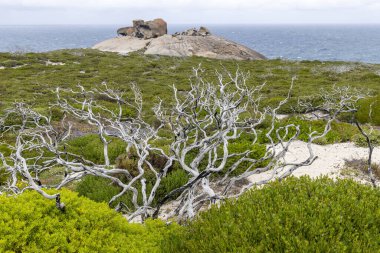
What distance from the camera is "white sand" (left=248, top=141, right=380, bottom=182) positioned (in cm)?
988

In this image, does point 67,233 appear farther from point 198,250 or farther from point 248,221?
point 248,221

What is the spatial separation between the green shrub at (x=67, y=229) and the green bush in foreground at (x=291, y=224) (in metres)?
0.46

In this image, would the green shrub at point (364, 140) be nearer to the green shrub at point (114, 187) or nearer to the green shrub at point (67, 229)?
the green shrub at point (114, 187)

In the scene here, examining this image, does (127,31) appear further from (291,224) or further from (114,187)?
(291,224)

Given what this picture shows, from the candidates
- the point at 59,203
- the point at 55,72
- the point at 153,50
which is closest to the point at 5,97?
the point at 55,72

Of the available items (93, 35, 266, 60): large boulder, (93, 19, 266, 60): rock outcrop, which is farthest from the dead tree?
(93, 19, 266, 60): rock outcrop

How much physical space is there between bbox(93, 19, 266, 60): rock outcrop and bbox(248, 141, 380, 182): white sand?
139ft

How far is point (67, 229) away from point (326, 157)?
9.16 m

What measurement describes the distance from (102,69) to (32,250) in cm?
3854

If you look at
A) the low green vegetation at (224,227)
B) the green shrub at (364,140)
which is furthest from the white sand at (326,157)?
the low green vegetation at (224,227)

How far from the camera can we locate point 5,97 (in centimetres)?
2541

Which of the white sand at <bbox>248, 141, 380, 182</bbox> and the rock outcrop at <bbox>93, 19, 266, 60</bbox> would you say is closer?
the white sand at <bbox>248, 141, 380, 182</bbox>

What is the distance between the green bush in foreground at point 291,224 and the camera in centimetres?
381

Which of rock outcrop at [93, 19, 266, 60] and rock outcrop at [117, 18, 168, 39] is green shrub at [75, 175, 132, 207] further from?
rock outcrop at [117, 18, 168, 39]
